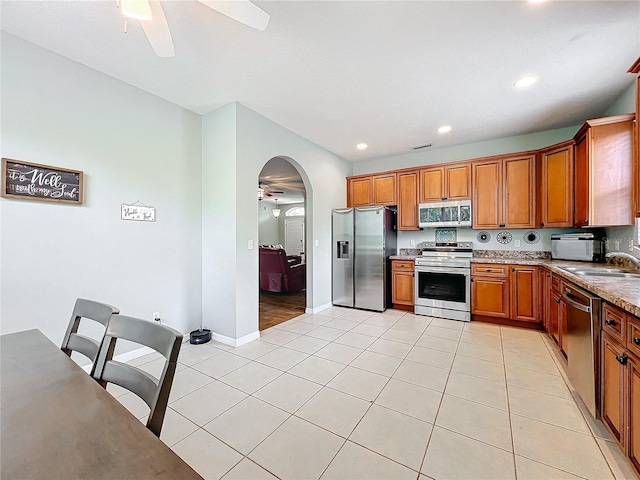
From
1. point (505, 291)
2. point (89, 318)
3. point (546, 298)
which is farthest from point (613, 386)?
point (89, 318)

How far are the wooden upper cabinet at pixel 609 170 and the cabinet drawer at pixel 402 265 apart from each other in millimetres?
2104

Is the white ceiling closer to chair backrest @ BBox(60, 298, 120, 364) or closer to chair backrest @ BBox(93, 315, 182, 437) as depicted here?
chair backrest @ BBox(60, 298, 120, 364)

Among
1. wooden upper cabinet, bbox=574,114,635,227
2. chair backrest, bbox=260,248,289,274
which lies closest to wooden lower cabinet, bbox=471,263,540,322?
wooden upper cabinet, bbox=574,114,635,227

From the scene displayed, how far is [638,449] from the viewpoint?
4.30 ft

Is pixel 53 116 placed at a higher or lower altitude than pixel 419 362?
higher

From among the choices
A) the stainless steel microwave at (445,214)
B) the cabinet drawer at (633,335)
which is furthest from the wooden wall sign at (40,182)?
the stainless steel microwave at (445,214)

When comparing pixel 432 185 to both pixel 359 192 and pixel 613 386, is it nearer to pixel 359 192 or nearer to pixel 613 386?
pixel 359 192

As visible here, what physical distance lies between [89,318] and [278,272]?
14.9 feet

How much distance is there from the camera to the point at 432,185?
14.6 ft

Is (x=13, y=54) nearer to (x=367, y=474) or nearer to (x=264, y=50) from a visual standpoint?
(x=264, y=50)

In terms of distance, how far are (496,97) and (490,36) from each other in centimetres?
109

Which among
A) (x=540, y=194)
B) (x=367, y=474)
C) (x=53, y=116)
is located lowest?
(x=367, y=474)

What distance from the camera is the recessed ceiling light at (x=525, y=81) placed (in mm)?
2574

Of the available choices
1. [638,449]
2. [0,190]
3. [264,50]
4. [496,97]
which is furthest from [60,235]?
[496,97]
